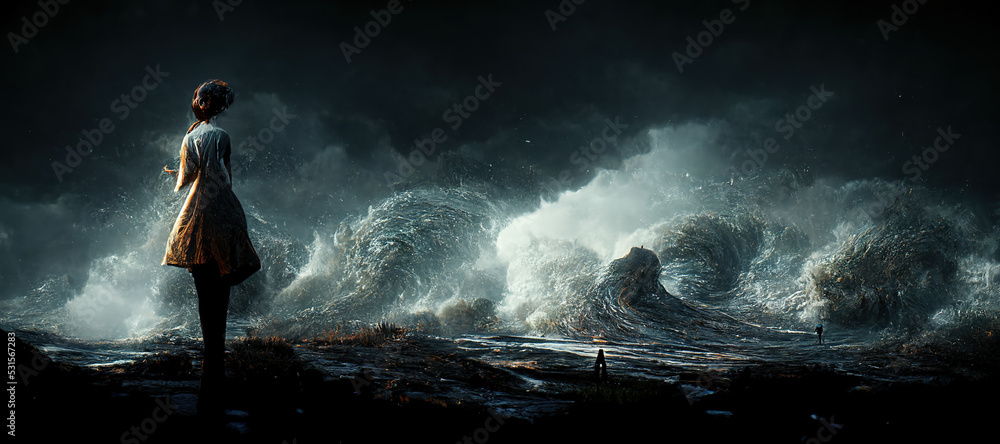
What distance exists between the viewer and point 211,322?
4000mm

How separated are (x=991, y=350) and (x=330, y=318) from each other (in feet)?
90.6

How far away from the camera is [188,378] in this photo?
5.84 m

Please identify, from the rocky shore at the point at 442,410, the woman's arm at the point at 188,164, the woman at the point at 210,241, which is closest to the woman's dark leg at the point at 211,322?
the woman at the point at 210,241

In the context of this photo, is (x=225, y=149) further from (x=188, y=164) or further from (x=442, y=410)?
(x=442, y=410)

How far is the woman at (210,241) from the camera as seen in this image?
390cm

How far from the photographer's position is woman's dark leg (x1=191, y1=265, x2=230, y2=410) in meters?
3.93

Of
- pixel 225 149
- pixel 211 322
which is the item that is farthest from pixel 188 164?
pixel 211 322

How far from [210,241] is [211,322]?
60 centimetres

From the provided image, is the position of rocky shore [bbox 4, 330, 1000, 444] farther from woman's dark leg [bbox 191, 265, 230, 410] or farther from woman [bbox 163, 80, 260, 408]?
woman [bbox 163, 80, 260, 408]

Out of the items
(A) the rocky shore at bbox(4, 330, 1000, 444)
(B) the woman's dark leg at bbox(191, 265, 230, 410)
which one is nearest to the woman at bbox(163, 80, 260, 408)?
(B) the woman's dark leg at bbox(191, 265, 230, 410)

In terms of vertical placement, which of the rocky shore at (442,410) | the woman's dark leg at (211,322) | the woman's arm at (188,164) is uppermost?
the woman's arm at (188,164)

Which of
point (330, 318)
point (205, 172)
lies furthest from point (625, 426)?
point (330, 318)

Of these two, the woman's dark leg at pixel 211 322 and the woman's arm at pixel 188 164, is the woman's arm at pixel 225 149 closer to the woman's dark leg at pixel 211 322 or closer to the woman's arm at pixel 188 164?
the woman's arm at pixel 188 164

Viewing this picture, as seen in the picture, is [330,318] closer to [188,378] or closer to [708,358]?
[708,358]
